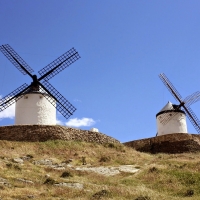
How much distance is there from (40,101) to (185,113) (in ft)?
52.4

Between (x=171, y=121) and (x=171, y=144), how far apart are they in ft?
16.9

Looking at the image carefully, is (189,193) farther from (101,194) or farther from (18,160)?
(18,160)

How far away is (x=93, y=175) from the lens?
67.1 feet

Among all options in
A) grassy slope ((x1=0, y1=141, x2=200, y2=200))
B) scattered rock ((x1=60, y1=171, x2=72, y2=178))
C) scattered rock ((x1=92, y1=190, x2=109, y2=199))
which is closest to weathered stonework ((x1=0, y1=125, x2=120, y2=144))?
grassy slope ((x1=0, y1=141, x2=200, y2=200))

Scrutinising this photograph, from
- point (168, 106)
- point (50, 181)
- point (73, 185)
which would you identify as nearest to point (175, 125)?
point (168, 106)

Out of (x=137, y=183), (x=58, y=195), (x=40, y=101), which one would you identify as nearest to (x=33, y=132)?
(x=40, y=101)

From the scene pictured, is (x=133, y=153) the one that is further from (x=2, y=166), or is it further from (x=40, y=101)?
(x=2, y=166)

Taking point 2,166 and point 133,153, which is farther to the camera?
point 133,153

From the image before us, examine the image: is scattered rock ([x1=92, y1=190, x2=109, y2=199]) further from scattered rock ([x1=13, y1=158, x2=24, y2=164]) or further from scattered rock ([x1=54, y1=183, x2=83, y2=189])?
scattered rock ([x1=13, y1=158, x2=24, y2=164])

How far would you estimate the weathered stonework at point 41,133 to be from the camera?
2956cm

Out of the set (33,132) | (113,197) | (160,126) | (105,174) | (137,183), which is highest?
(160,126)

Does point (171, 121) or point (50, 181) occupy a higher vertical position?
point (171, 121)

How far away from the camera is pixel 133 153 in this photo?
3009cm

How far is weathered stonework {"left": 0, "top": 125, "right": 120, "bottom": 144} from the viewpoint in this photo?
97.0 ft
